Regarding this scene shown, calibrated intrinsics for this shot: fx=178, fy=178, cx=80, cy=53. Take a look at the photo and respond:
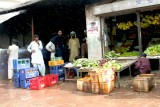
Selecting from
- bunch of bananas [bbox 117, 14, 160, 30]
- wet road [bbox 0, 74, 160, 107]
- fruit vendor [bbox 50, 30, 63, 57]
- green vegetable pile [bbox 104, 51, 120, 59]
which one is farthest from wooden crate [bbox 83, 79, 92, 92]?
bunch of bananas [bbox 117, 14, 160, 30]

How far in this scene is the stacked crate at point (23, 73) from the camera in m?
7.23

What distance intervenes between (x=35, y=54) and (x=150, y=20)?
5.77 metres

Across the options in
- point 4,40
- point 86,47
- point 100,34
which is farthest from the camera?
point 4,40

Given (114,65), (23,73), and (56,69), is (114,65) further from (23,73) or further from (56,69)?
(23,73)

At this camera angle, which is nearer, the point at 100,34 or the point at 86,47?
the point at 100,34

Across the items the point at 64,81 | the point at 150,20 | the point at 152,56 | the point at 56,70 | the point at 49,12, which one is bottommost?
the point at 64,81

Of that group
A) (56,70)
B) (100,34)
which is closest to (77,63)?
(56,70)

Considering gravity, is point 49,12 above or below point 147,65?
above

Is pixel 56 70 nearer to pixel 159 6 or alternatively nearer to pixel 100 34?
pixel 100 34

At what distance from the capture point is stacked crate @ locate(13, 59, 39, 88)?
23.7ft

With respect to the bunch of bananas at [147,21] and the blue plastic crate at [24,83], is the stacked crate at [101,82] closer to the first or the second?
the blue plastic crate at [24,83]

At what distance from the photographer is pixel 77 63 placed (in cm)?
728

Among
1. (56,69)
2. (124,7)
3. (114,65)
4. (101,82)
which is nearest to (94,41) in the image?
(124,7)

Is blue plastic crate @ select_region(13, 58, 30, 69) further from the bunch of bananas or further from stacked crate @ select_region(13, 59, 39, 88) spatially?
the bunch of bananas
